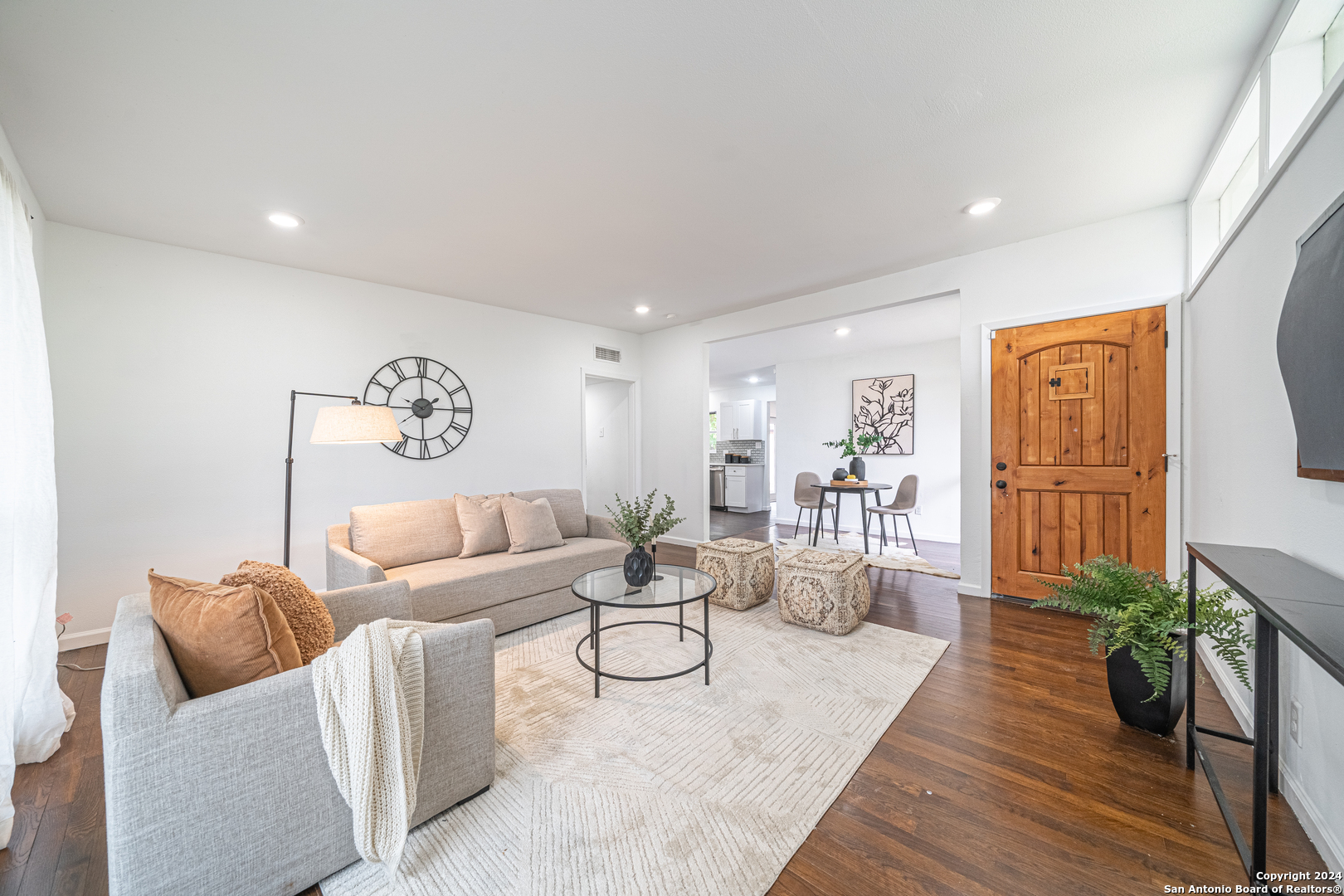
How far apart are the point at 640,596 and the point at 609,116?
222 cm

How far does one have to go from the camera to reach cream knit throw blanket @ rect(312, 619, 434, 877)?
1.32m

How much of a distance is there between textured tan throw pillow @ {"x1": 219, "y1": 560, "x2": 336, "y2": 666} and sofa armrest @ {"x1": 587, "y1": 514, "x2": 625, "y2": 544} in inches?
96.5

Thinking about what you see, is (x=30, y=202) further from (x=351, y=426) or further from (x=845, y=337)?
(x=845, y=337)

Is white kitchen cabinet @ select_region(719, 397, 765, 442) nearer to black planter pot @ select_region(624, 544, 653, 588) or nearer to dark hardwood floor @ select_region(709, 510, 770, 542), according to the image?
dark hardwood floor @ select_region(709, 510, 770, 542)

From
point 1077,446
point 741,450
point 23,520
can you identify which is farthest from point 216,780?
point 741,450

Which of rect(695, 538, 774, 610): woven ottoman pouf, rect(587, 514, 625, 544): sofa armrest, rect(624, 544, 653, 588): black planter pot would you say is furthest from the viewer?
rect(587, 514, 625, 544): sofa armrest

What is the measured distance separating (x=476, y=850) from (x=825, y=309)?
14.7 feet

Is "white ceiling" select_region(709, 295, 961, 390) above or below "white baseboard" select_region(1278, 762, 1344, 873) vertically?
above

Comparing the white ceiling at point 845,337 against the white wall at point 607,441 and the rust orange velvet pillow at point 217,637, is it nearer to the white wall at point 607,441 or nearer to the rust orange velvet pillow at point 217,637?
the white wall at point 607,441

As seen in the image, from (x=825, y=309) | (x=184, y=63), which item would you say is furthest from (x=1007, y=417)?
(x=184, y=63)

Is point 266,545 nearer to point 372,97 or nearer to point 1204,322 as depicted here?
point 372,97

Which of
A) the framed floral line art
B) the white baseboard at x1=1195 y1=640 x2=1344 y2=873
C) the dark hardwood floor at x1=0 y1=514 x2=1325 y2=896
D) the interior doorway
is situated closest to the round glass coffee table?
the dark hardwood floor at x1=0 y1=514 x2=1325 y2=896

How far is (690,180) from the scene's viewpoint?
2.68 m

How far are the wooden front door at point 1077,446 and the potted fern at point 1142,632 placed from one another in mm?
1454
